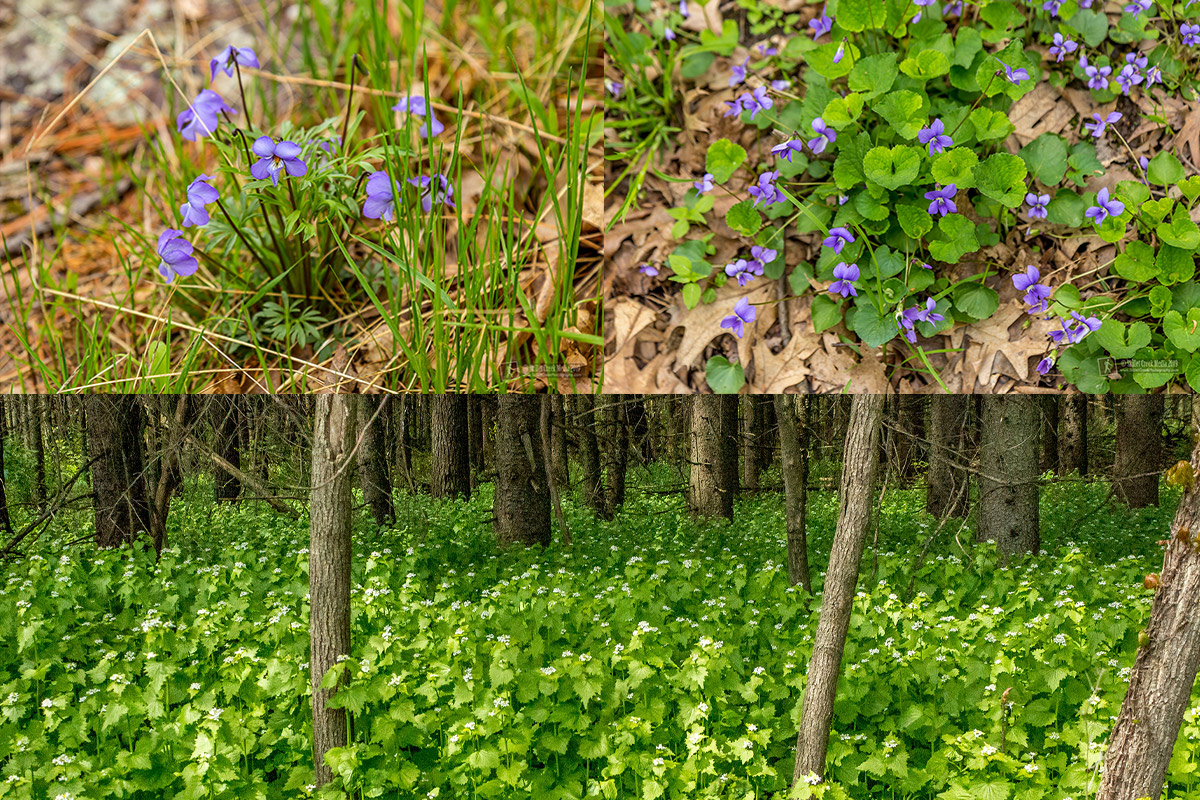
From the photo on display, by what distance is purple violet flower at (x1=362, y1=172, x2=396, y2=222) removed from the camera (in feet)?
3.72

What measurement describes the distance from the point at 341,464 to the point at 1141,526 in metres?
1.80

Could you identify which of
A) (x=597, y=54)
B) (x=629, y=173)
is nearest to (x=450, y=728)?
(x=629, y=173)

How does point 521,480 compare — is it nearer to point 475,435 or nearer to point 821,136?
point 475,435

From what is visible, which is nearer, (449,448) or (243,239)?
(243,239)

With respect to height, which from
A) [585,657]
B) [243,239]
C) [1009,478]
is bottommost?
[585,657]

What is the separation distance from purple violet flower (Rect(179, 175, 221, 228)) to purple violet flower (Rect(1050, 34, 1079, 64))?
1.64m

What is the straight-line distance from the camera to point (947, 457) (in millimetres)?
1646

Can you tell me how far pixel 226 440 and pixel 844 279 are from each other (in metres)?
1.27

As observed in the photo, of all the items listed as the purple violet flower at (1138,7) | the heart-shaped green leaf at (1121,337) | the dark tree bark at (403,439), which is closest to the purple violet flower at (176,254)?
the dark tree bark at (403,439)

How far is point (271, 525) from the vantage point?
5.16 ft

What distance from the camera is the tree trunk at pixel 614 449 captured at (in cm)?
152

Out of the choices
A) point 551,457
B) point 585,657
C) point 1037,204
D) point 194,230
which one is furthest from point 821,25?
point 585,657

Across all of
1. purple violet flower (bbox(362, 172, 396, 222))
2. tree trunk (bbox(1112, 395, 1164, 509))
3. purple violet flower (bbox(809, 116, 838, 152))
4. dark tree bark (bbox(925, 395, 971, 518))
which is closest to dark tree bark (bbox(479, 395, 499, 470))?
purple violet flower (bbox(362, 172, 396, 222))

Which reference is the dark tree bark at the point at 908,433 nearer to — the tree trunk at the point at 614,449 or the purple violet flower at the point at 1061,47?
the tree trunk at the point at 614,449
